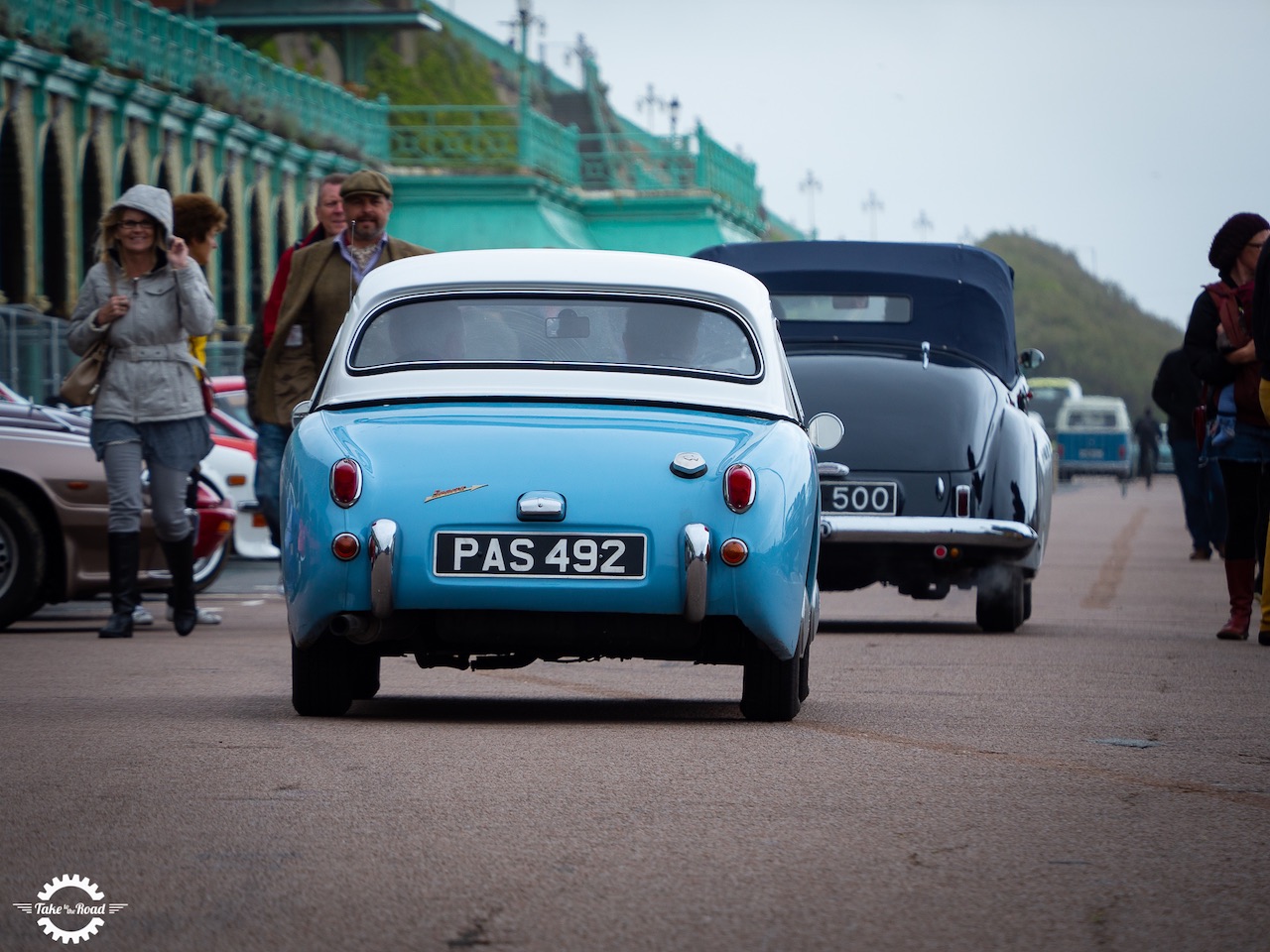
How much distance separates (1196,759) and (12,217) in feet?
88.3

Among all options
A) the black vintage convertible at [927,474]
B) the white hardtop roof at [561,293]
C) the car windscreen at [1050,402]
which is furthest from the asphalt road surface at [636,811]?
the car windscreen at [1050,402]

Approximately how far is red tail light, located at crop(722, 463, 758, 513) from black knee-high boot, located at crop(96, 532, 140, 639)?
4839 millimetres

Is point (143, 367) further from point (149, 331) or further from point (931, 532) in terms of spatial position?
point (931, 532)

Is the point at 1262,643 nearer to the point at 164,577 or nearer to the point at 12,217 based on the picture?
the point at 164,577

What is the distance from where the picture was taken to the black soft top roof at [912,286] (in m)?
13.8

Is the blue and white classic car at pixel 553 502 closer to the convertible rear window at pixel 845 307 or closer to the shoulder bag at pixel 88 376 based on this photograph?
the shoulder bag at pixel 88 376

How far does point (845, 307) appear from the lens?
14.0 metres

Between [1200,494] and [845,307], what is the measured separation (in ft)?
25.5

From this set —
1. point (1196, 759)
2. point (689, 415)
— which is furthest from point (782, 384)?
point (1196, 759)

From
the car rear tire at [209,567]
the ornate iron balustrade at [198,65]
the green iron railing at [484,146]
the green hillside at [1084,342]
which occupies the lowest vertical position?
the green hillside at [1084,342]

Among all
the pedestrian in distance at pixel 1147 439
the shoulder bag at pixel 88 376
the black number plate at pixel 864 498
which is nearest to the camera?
the shoulder bag at pixel 88 376

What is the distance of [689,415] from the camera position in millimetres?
7555

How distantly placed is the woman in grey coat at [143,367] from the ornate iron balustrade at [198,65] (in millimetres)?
19160

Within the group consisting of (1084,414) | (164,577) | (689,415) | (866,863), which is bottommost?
(1084,414)
